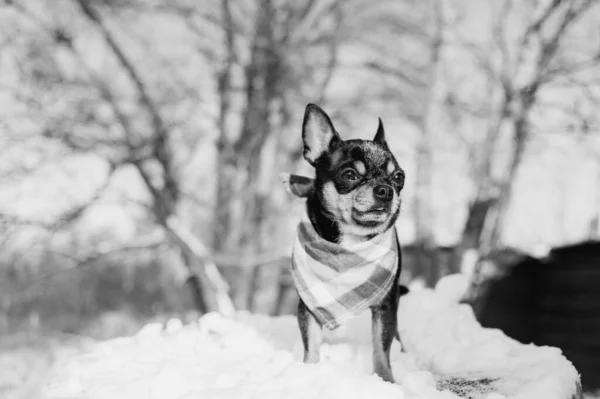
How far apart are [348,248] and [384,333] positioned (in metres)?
0.41

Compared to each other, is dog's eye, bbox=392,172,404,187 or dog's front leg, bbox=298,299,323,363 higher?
dog's eye, bbox=392,172,404,187

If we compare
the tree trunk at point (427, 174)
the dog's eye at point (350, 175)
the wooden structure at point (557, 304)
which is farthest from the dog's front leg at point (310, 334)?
the wooden structure at point (557, 304)

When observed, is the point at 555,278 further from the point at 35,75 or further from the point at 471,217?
the point at 35,75

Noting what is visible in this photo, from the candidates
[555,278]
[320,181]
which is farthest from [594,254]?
[320,181]

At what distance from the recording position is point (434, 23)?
8.33 m

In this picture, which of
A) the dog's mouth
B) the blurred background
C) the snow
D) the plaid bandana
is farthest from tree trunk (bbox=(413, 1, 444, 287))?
the dog's mouth

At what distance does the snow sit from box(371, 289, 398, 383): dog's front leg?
0.09m

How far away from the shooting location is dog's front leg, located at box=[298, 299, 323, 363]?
2.35m

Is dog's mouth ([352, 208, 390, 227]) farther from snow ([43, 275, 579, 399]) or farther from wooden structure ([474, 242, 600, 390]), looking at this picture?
wooden structure ([474, 242, 600, 390])

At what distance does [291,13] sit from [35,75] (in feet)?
12.8

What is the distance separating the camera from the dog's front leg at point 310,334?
2.35 meters

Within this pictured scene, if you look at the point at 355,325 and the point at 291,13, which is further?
the point at 291,13

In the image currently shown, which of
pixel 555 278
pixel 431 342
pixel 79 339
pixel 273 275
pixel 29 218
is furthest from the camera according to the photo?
pixel 555 278

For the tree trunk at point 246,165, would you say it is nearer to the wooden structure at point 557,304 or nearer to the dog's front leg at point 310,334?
the wooden structure at point 557,304
